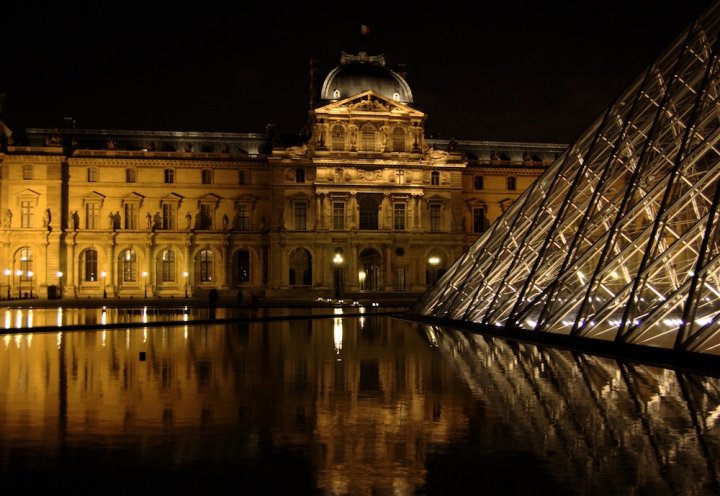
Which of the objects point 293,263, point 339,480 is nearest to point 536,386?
point 339,480

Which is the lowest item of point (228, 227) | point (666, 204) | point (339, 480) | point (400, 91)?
point (339, 480)

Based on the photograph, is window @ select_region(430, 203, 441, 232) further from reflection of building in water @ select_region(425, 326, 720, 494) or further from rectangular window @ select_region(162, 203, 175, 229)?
reflection of building in water @ select_region(425, 326, 720, 494)

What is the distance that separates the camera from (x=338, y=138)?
65.2 m

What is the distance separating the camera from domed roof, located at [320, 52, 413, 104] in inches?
2628

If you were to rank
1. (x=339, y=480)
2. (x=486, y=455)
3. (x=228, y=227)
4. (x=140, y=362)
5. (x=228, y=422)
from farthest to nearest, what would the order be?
(x=228, y=227) → (x=140, y=362) → (x=228, y=422) → (x=486, y=455) → (x=339, y=480)

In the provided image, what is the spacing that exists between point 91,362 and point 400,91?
178 feet

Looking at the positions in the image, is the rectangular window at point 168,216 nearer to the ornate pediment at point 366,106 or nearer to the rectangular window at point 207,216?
the rectangular window at point 207,216

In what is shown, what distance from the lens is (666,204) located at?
60.6 ft

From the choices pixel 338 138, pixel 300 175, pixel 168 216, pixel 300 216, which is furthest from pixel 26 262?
pixel 338 138

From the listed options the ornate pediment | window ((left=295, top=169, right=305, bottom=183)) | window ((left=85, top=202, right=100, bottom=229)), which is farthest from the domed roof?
window ((left=85, top=202, right=100, bottom=229))

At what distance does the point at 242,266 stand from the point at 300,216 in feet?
22.7

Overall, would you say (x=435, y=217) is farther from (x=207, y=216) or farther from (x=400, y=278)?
(x=207, y=216)

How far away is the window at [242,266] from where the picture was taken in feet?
226

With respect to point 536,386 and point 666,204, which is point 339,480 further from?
point 666,204
